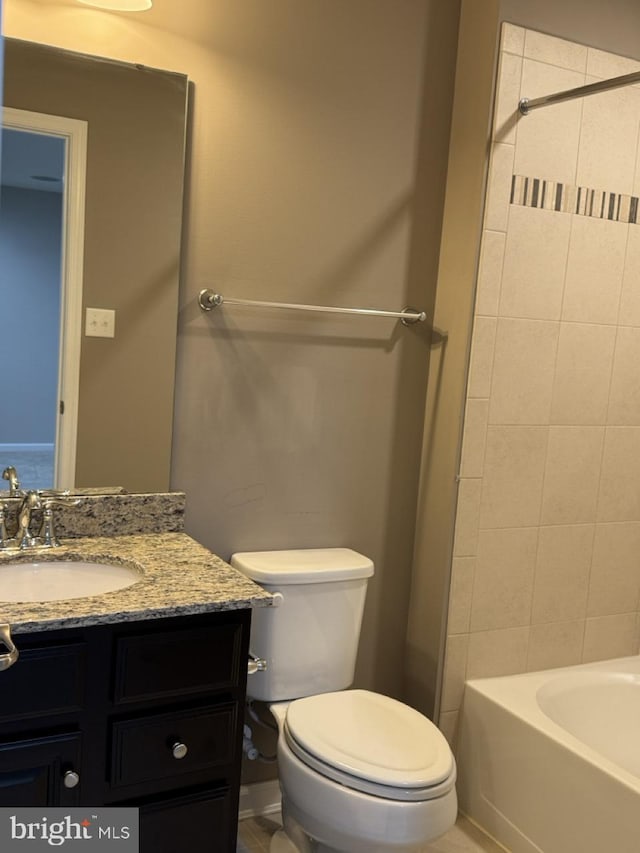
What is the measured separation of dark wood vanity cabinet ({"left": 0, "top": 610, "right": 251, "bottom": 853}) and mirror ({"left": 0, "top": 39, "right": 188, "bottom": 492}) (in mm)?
577

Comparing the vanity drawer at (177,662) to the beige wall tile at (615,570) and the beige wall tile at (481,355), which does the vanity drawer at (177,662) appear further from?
the beige wall tile at (615,570)

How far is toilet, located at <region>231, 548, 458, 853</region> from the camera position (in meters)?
1.70

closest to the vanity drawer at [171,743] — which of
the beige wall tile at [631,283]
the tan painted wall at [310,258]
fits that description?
the tan painted wall at [310,258]

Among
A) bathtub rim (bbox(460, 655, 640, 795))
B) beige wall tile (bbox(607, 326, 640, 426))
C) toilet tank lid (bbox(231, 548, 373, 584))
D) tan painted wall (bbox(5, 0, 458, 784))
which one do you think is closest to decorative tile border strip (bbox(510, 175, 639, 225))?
tan painted wall (bbox(5, 0, 458, 784))

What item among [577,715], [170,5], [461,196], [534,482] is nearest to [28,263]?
[170,5]

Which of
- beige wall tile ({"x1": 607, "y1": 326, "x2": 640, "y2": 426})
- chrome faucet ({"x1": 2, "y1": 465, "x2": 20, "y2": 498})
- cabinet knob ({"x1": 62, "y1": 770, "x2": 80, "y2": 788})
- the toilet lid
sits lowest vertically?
the toilet lid

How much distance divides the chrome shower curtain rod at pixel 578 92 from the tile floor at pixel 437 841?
80.9 inches

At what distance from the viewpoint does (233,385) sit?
84.6 inches

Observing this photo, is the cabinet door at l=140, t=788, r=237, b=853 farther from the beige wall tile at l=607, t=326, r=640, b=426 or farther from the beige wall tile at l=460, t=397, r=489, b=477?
the beige wall tile at l=607, t=326, r=640, b=426

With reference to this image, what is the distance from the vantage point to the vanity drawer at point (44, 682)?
4.57 ft

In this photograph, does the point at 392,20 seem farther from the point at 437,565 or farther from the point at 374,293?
the point at 437,565

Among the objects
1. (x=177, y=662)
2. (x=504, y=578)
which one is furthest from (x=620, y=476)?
(x=177, y=662)

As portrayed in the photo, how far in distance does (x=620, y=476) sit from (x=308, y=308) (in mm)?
1209

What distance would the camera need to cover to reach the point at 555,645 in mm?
2547
